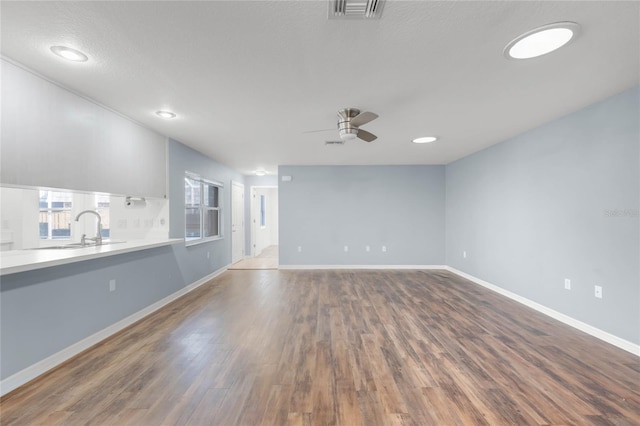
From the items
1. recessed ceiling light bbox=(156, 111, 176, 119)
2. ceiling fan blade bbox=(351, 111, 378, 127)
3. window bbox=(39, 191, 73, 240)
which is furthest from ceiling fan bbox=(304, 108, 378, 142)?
window bbox=(39, 191, 73, 240)

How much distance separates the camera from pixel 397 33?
1.69 metres

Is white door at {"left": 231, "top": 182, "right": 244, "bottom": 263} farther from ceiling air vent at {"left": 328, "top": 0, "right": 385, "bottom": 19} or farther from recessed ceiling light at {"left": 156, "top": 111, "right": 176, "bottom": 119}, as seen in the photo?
ceiling air vent at {"left": 328, "top": 0, "right": 385, "bottom": 19}

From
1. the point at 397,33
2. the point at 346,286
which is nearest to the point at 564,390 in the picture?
the point at 397,33

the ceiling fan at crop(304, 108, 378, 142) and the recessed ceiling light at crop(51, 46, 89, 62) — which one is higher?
the recessed ceiling light at crop(51, 46, 89, 62)

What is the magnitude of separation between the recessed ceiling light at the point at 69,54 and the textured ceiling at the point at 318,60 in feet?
0.16

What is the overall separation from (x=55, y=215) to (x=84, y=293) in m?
2.77

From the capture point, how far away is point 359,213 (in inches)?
252

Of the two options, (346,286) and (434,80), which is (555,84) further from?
(346,286)

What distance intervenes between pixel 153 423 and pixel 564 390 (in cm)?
274

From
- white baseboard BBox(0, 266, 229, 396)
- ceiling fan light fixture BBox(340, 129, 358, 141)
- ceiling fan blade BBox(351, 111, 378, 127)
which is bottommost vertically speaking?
white baseboard BBox(0, 266, 229, 396)

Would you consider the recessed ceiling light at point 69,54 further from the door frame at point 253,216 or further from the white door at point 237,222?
the door frame at point 253,216

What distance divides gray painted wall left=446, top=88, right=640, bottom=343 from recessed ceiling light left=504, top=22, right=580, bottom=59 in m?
1.46

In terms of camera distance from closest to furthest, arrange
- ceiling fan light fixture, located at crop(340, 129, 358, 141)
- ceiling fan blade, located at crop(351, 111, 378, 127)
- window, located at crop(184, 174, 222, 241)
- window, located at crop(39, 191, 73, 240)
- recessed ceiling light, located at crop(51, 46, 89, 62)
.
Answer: recessed ceiling light, located at crop(51, 46, 89, 62) < ceiling fan blade, located at crop(351, 111, 378, 127) < ceiling fan light fixture, located at crop(340, 129, 358, 141) < window, located at crop(39, 191, 73, 240) < window, located at crop(184, 174, 222, 241)

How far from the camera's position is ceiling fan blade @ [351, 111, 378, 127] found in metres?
2.66
